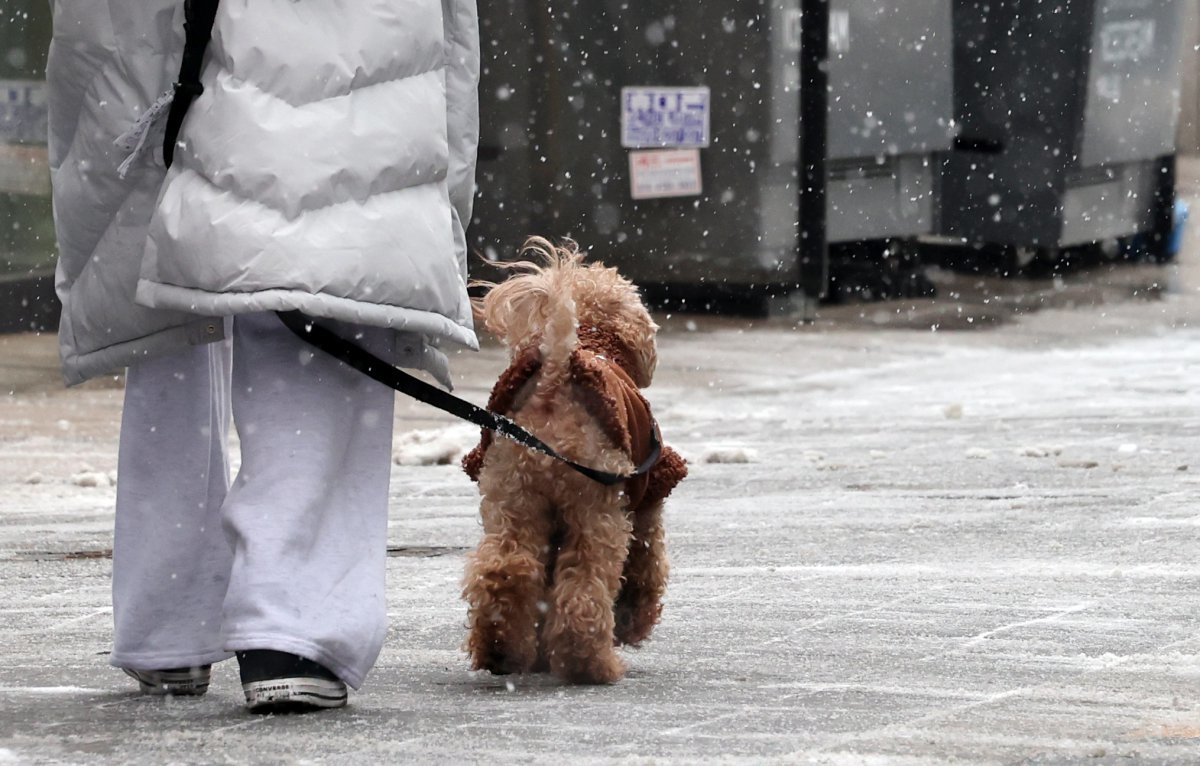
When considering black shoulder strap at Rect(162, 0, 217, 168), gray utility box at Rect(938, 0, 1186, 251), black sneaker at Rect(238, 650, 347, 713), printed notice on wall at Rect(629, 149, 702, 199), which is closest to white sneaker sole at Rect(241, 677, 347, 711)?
black sneaker at Rect(238, 650, 347, 713)

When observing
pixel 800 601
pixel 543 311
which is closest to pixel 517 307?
pixel 543 311

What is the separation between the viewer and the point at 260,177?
11.1 feet

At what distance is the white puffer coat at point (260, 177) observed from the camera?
11.1 feet

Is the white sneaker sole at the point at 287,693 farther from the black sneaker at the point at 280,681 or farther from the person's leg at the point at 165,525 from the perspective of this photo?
the person's leg at the point at 165,525

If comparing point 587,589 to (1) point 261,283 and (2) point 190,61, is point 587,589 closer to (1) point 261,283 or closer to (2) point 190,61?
(1) point 261,283

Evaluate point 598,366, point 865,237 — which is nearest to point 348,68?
point 598,366

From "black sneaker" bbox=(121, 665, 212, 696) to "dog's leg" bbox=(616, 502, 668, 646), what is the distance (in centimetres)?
95

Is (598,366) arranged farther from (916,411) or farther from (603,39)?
(603,39)

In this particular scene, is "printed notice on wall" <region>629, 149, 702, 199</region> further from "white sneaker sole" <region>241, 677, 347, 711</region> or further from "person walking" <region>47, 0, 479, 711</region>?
"white sneaker sole" <region>241, 677, 347, 711</region>

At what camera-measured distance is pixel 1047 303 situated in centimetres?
1786

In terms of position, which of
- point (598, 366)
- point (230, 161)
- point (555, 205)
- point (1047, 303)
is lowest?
point (1047, 303)

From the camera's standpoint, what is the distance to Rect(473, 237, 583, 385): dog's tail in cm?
395

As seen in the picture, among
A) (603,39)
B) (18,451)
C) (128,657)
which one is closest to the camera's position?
(128,657)

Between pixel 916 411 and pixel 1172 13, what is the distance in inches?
497
